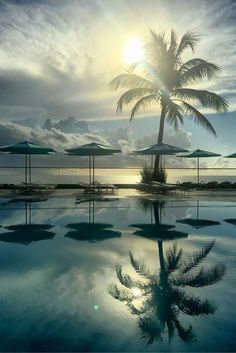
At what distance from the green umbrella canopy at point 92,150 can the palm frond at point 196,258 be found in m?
12.1

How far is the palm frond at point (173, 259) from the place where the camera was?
7.35m

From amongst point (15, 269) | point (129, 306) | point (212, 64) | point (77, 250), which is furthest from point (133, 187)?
point (129, 306)

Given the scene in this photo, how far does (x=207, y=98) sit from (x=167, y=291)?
20.2 metres

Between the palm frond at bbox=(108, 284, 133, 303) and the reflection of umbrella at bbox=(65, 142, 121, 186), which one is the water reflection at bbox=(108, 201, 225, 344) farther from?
the reflection of umbrella at bbox=(65, 142, 121, 186)

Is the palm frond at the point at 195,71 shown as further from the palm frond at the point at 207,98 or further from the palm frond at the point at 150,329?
the palm frond at the point at 150,329

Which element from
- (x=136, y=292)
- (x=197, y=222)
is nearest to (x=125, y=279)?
(x=136, y=292)

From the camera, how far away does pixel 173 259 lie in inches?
312

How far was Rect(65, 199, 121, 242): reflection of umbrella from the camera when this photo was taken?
32.9 ft

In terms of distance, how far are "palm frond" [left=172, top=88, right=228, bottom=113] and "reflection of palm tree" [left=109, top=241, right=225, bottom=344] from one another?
59.3 ft

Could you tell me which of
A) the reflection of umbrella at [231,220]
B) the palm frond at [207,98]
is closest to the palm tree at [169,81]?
the palm frond at [207,98]

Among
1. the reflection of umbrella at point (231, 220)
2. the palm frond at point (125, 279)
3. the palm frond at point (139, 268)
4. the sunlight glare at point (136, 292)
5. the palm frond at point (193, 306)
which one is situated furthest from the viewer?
the reflection of umbrella at point (231, 220)

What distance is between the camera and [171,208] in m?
15.4

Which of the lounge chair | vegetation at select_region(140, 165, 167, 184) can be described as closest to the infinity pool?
the lounge chair

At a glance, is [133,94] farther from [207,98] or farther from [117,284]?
[117,284]
